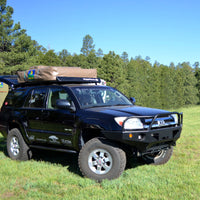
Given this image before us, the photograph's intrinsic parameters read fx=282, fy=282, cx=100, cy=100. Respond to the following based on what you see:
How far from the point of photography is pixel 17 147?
22.9ft

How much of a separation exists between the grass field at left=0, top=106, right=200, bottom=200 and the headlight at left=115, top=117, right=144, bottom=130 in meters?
0.95

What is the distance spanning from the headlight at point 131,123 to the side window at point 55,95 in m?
1.56

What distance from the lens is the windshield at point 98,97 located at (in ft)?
19.4

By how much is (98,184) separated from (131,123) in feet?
4.01

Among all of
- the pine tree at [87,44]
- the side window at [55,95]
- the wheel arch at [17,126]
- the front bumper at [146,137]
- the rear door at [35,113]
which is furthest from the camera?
the pine tree at [87,44]

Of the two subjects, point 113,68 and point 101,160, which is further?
point 113,68

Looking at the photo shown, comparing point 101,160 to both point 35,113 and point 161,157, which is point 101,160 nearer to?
point 161,157

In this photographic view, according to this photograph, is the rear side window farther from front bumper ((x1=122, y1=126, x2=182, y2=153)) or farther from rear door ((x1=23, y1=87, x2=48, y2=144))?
front bumper ((x1=122, y1=126, x2=182, y2=153))

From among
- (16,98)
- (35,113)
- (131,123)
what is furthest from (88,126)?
(16,98)

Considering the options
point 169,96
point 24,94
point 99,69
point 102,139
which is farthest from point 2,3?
point 169,96

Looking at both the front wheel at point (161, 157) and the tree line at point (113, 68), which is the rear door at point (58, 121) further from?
the tree line at point (113, 68)

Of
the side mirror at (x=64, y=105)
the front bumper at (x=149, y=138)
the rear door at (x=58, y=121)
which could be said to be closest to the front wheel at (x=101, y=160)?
the front bumper at (x=149, y=138)

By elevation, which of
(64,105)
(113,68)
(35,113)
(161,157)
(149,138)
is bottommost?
(161,157)

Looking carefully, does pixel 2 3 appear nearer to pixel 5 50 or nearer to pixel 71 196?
pixel 5 50
